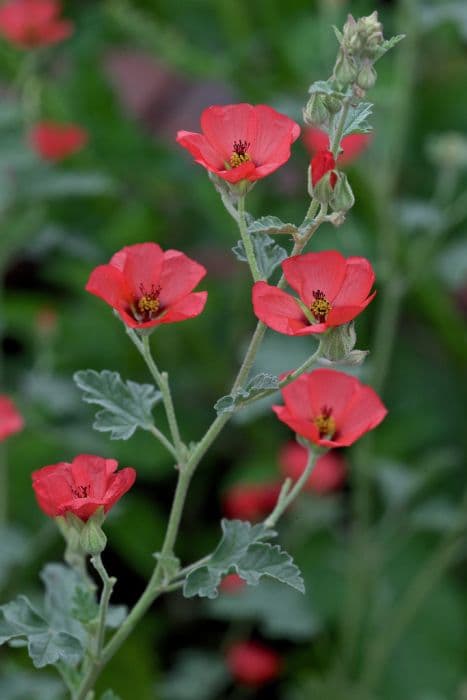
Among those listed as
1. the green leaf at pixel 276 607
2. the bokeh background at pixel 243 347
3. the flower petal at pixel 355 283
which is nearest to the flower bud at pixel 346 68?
the flower petal at pixel 355 283

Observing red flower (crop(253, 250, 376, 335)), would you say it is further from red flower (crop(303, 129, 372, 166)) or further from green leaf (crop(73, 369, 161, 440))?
red flower (crop(303, 129, 372, 166))

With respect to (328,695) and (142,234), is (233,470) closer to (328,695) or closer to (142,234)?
(142,234)

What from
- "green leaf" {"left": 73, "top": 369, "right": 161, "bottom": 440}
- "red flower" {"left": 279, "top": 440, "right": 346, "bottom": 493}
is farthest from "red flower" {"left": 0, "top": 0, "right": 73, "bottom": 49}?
"green leaf" {"left": 73, "top": 369, "right": 161, "bottom": 440}

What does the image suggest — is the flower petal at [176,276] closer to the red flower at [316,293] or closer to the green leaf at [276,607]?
the red flower at [316,293]

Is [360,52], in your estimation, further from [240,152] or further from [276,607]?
[276,607]

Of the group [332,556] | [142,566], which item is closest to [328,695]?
[332,556]

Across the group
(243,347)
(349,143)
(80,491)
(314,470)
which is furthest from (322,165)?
(243,347)
